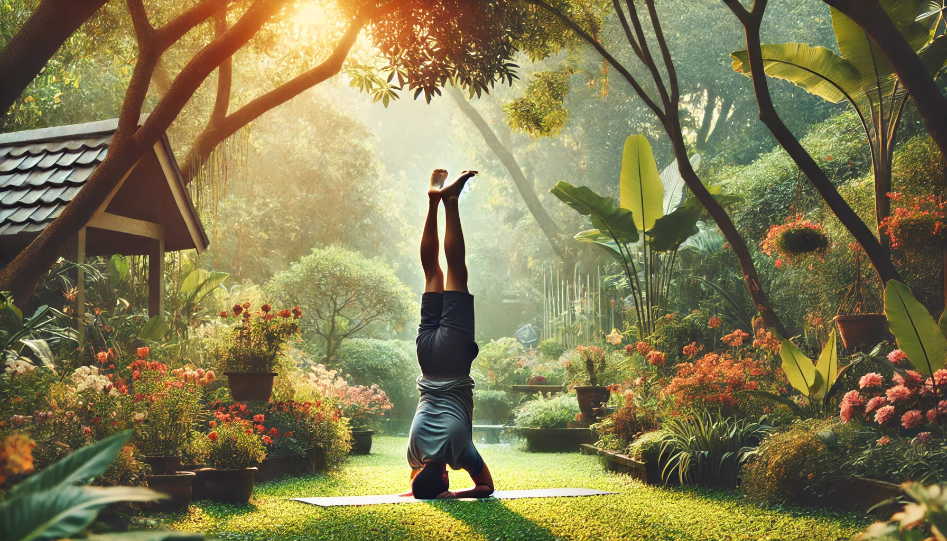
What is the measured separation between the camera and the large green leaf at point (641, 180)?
837 centimetres

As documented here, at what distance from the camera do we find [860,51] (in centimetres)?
614

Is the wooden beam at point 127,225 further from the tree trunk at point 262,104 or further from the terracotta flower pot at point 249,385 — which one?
the terracotta flower pot at point 249,385

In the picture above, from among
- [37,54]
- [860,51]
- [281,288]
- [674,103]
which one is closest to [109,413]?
[37,54]

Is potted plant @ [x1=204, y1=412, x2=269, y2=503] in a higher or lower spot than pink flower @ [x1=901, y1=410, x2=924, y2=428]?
lower

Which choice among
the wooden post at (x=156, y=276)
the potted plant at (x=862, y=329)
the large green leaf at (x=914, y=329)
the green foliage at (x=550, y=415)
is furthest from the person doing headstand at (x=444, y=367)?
the green foliage at (x=550, y=415)

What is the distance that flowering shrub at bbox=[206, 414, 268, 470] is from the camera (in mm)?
4871

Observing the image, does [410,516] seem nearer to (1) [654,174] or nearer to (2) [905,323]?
(2) [905,323]

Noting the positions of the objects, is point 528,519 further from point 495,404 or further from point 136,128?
point 495,404

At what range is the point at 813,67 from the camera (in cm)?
642

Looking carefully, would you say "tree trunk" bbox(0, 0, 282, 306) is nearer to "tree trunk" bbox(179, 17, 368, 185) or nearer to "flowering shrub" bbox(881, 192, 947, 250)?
"tree trunk" bbox(179, 17, 368, 185)

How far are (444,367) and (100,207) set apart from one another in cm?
363

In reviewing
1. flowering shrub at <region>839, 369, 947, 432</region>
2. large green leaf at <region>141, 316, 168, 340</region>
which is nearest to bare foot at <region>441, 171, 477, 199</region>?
flowering shrub at <region>839, 369, 947, 432</region>

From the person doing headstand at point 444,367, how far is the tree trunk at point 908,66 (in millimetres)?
2891

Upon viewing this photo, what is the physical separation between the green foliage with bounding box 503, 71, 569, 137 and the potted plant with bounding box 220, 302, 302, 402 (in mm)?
3768
